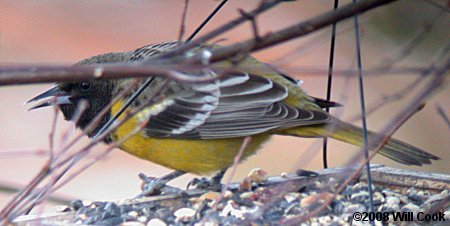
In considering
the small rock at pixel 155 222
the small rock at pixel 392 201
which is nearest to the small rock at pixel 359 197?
the small rock at pixel 392 201

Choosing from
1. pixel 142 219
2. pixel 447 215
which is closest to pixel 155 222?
pixel 142 219

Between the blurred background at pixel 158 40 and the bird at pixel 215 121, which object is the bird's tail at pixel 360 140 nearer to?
the bird at pixel 215 121

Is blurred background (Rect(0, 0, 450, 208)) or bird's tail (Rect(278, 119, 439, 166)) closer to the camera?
bird's tail (Rect(278, 119, 439, 166))

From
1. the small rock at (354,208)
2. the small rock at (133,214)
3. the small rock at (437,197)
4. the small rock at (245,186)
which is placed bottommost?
the small rock at (133,214)

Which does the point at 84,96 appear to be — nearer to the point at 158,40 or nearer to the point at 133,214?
the point at 133,214

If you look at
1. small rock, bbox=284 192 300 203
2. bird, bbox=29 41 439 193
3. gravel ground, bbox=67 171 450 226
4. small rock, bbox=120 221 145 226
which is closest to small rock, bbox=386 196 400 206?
gravel ground, bbox=67 171 450 226

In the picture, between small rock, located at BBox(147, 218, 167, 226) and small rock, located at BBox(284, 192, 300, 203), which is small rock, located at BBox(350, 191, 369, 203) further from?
small rock, located at BBox(147, 218, 167, 226)

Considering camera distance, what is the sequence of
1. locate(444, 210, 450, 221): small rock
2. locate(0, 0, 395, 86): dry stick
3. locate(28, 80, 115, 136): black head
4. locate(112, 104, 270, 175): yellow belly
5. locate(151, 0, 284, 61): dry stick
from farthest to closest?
locate(28, 80, 115, 136): black head < locate(112, 104, 270, 175): yellow belly < locate(444, 210, 450, 221): small rock < locate(151, 0, 284, 61): dry stick < locate(0, 0, 395, 86): dry stick
